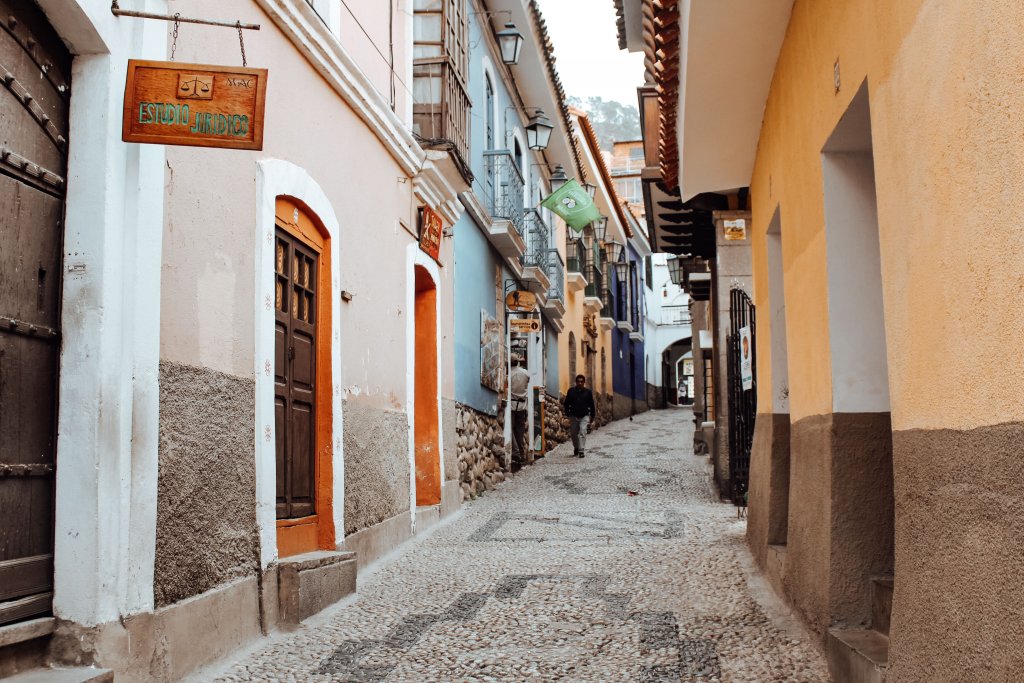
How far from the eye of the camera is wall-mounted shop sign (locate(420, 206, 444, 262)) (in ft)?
34.3

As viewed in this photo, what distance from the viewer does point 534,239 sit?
59.1ft

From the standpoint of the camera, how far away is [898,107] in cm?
346

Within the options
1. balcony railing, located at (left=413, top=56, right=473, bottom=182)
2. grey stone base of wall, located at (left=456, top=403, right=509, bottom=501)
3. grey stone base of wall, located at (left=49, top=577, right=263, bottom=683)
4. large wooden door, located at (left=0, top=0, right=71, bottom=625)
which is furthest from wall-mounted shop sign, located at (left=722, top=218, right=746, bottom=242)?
large wooden door, located at (left=0, top=0, right=71, bottom=625)

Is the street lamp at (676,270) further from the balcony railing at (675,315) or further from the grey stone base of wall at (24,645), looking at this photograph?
the balcony railing at (675,315)

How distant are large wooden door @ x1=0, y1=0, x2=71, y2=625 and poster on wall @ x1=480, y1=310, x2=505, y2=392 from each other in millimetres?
9687

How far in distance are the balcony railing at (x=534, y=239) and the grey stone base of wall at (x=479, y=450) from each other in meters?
3.34

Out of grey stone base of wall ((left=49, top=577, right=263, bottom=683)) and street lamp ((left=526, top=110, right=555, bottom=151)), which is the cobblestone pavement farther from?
street lamp ((left=526, top=110, right=555, bottom=151))

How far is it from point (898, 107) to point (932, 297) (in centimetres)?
75

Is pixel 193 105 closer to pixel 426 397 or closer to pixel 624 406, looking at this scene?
pixel 426 397

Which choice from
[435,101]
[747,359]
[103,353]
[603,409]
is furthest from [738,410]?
[603,409]

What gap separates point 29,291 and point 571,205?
37.9 feet

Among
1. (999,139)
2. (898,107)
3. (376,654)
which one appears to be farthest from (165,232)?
(999,139)

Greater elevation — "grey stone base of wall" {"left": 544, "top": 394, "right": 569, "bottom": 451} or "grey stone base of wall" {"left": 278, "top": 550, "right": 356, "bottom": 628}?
"grey stone base of wall" {"left": 544, "top": 394, "right": 569, "bottom": 451}

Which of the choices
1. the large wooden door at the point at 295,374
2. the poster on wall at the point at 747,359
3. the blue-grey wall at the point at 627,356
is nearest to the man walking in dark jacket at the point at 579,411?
the poster on wall at the point at 747,359
